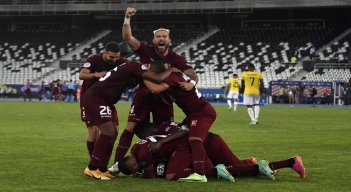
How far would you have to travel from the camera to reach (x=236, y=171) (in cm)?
1016

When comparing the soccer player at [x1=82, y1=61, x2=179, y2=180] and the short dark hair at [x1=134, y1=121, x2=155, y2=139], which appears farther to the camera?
the short dark hair at [x1=134, y1=121, x2=155, y2=139]

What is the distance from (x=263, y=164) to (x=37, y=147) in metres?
6.51

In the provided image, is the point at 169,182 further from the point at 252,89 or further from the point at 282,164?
the point at 252,89

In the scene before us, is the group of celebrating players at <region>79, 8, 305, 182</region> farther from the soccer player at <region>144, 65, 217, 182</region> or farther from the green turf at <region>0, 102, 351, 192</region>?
the green turf at <region>0, 102, 351, 192</region>

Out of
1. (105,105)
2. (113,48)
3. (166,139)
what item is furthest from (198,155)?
(113,48)

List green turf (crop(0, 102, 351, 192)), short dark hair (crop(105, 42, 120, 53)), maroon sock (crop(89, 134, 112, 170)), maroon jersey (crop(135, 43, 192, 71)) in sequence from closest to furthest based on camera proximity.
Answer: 1. green turf (crop(0, 102, 351, 192))
2. maroon sock (crop(89, 134, 112, 170))
3. maroon jersey (crop(135, 43, 192, 71))
4. short dark hair (crop(105, 42, 120, 53))

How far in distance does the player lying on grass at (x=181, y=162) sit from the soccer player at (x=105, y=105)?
12.7 inches

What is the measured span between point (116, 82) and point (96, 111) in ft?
1.63

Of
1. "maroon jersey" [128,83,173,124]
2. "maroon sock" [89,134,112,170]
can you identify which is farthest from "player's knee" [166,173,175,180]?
"maroon jersey" [128,83,173,124]

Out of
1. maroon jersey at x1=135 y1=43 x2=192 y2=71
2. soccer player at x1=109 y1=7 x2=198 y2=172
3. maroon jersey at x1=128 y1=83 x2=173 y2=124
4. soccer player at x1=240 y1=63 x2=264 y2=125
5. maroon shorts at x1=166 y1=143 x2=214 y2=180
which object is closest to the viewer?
maroon shorts at x1=166 y1=143 x2=214 y2=180

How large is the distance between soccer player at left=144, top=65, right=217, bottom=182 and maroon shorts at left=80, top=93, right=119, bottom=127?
0.76 metres

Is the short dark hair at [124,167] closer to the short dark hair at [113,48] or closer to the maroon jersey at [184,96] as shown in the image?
the maroon jersey at [184,96]

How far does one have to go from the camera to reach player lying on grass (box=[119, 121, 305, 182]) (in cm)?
1000

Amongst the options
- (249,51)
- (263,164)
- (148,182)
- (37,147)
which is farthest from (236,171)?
(249,51)
